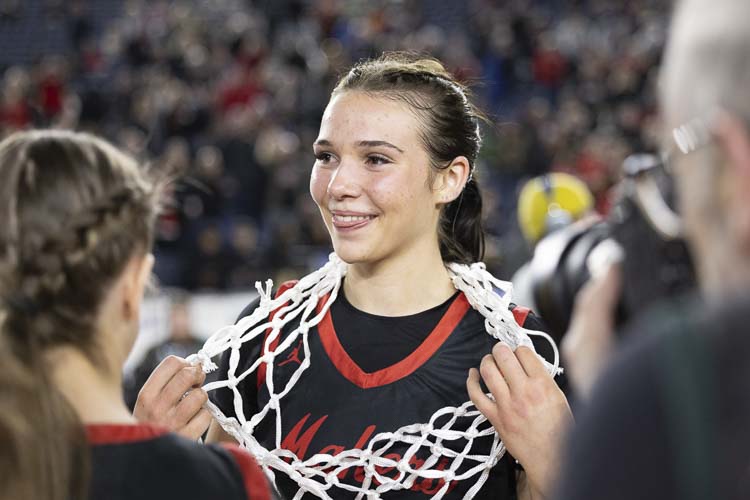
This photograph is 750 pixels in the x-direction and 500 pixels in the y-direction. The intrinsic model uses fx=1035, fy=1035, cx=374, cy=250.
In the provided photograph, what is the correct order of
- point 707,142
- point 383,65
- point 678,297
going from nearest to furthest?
point 707,142 < point 678,297 < point 383,65

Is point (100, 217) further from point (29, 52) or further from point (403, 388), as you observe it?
point (29, 52)

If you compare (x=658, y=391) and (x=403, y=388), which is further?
(x=403, y=388)

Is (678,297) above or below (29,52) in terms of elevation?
below

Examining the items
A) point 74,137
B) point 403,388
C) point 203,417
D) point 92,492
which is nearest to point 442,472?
point 403,388

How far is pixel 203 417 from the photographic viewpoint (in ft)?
7.45

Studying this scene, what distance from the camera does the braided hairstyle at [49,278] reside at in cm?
142

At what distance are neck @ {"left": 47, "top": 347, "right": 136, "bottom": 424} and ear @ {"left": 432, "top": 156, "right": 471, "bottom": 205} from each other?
122 cm

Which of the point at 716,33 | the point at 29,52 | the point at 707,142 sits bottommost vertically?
the point at 707,142

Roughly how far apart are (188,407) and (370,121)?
0.80 meters

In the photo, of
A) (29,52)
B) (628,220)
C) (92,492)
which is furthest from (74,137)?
(29,52)

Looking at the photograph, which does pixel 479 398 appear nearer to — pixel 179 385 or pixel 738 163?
pixel 179 385

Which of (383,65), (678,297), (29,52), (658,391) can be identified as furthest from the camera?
(29,52)

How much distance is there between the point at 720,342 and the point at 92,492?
92cm

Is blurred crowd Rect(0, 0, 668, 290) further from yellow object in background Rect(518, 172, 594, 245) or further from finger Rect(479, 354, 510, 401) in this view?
finger Rect(479, 354, 510, 401)
